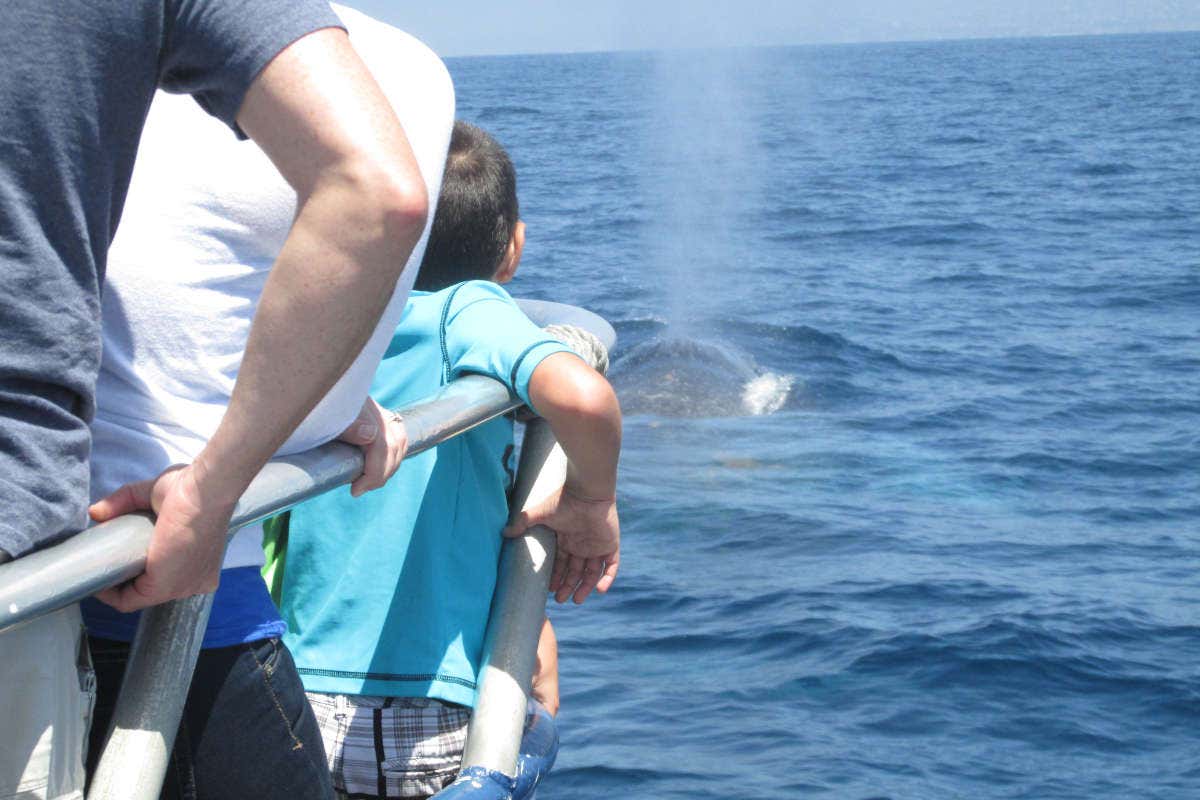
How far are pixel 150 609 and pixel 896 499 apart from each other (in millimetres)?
9353

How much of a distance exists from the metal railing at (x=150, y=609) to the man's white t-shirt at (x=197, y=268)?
129 mm

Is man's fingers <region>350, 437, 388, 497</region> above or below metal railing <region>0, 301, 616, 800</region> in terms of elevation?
above

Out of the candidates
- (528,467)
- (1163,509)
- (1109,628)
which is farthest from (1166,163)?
(528,467)

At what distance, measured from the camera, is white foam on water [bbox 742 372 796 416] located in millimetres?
13328

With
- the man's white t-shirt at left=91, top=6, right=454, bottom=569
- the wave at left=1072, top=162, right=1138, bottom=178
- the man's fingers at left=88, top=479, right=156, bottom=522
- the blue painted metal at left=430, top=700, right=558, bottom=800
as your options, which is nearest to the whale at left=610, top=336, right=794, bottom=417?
the blue painted metal at left=430, top=700, right=558, bottom=800

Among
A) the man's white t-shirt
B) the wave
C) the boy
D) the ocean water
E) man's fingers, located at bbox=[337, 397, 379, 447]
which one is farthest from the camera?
the wave

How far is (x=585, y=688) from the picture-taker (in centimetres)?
709

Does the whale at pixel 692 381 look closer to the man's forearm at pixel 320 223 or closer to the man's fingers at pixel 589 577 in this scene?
the man's fingers at pixel 589 577

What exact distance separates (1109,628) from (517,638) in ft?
21.2

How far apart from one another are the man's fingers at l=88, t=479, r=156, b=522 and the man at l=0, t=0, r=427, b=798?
7 cm

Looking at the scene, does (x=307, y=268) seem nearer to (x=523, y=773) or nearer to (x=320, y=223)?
(x=320, y=223)

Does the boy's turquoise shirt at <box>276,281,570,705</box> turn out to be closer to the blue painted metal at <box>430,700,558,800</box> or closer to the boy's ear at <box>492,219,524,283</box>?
the blue painted metal at <box>430,700,558,800</box>

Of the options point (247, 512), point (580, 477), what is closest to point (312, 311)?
point (247, 512)

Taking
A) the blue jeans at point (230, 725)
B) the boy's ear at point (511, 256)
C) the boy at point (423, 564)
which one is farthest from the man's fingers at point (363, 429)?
the boy's ear at point (511, 256)
